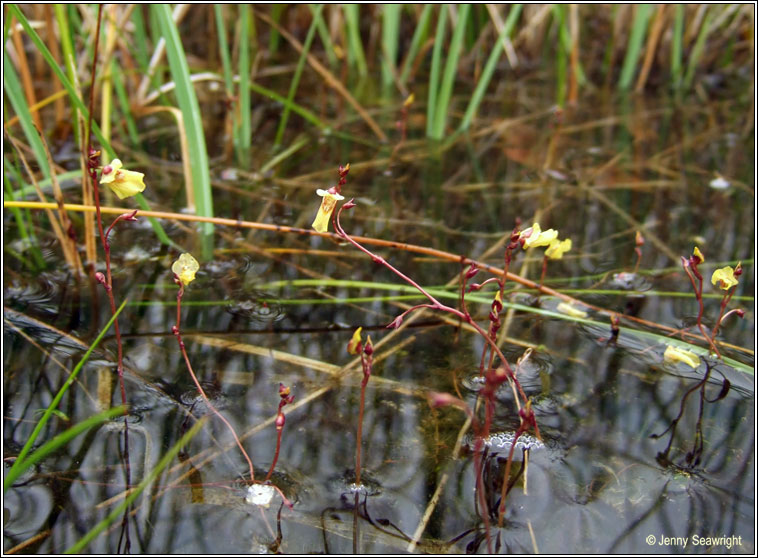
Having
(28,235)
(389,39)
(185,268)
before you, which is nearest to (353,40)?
(389,39)

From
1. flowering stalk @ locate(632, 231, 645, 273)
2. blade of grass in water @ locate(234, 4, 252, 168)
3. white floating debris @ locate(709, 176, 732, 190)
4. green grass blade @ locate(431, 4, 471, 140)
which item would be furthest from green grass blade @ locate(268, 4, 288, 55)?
flowering stalk @ locate(632, 231, 645, 273)

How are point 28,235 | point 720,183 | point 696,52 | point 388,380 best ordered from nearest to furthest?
point 388,380 → point 28,235 → point 720,183 → point 696,52

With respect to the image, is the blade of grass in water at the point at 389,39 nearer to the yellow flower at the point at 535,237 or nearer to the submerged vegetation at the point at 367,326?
the submerged vegetation at the point at 367,326

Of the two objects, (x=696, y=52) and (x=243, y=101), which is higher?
(x=696, y=52)

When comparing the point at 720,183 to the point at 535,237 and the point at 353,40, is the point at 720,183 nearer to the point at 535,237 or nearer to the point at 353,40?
the point at 535,237

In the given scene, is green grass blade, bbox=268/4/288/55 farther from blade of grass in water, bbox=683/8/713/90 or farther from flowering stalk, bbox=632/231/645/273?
flowering stalk, bbox=632/231/645/273

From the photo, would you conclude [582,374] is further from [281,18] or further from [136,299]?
[281,18]

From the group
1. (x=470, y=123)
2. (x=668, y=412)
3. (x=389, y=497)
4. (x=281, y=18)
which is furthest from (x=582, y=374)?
(x=281, y=18)
